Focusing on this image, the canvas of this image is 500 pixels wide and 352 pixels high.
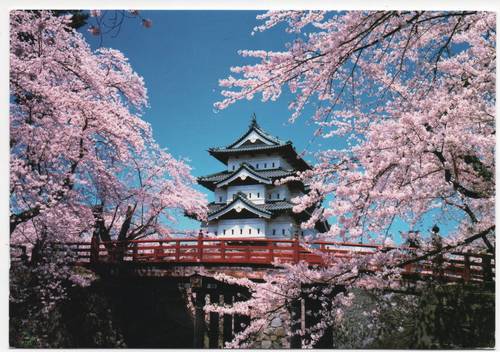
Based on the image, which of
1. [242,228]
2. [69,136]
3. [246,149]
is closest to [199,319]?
[69,136]

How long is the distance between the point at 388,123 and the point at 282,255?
10.5 ft

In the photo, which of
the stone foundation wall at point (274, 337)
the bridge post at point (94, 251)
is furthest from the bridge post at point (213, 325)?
the bridge post at point (94, 251)

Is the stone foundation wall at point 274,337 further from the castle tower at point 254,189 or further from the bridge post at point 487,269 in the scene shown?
the castle tower at point 254,189

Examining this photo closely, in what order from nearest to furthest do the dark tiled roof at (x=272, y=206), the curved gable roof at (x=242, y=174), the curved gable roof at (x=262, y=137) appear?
1. the dark tiled roof at (x=272, y=206)
2. the curved gable roof at (x=262, y=137)
3. the curved gable roof at (x=242, y=174)

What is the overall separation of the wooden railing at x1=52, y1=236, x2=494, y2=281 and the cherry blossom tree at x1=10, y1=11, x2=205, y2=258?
579 mm

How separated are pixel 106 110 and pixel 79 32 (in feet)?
4.61

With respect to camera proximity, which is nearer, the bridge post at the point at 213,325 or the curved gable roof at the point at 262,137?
the bridge post at the point at 213,325

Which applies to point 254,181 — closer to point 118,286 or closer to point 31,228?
point 118,286

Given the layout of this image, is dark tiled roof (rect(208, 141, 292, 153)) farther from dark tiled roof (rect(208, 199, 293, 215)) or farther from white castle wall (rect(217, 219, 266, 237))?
white castle wall (rect(217, 219, 266, 237))

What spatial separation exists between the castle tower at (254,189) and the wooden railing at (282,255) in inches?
154

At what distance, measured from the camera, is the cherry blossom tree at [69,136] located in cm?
520

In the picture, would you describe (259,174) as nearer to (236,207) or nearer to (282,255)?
(236,207)

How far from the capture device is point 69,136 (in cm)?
611

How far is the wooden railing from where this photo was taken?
13.0ft
